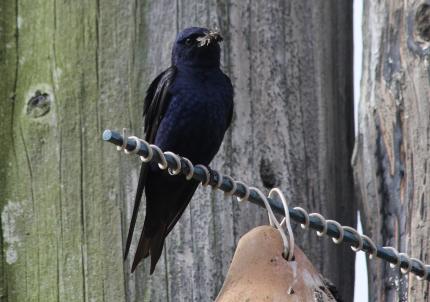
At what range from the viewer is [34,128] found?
3688mm

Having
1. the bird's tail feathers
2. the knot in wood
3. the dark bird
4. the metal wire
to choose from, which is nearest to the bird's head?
the dark bird

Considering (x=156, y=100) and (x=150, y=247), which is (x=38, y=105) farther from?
(x=150, y=247)

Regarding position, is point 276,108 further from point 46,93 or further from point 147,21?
point 46,93

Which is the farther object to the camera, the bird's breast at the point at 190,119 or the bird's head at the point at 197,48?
the bird's breast at the point at 190,119

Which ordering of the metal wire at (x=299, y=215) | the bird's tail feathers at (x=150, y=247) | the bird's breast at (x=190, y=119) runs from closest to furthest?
the metal wire at (x=299, y=215), the bird's tail feathers at (x=150, y=247), the bird's breast at (x=190, y=119)

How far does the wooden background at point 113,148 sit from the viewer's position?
140 inches

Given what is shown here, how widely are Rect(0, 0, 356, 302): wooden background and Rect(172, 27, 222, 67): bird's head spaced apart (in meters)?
0.04

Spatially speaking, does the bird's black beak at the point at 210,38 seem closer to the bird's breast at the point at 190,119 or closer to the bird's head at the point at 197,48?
the bird's head at the point at 197,48

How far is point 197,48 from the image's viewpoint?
389 centimetres

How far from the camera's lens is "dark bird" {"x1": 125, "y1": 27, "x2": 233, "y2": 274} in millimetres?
3645

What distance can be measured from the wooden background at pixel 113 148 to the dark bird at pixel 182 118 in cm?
Result: 5

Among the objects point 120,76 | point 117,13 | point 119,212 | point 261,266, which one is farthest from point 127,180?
point 261,266

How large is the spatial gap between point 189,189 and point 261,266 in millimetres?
1255

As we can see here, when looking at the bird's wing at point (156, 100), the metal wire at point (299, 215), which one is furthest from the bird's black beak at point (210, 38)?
the metal wire at point (299, 215)
